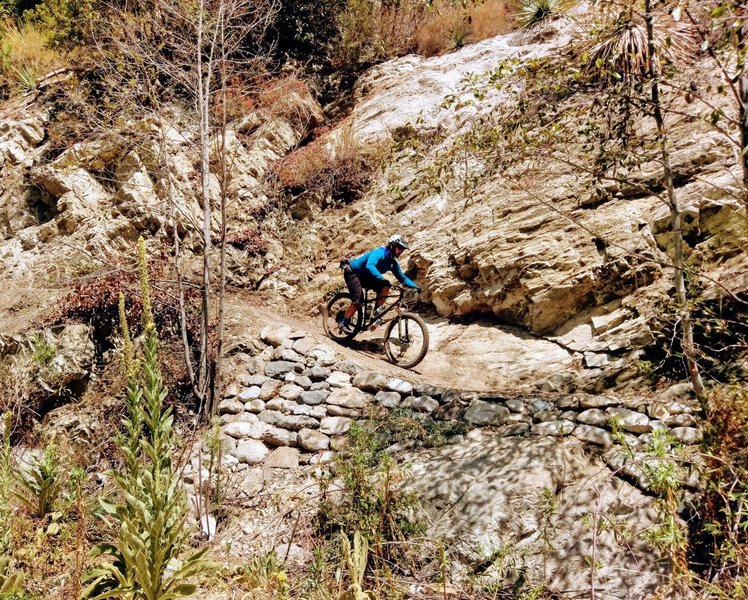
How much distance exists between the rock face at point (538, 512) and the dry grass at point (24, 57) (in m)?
13.8

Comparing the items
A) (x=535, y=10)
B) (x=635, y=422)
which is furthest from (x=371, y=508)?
(x=535, y=10)

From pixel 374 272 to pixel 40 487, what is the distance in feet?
16.9

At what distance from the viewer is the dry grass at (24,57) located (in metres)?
12.4

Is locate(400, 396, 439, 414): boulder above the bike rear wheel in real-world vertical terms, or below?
below

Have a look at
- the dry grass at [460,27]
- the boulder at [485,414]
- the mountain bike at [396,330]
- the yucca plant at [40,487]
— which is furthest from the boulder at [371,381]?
the dry grass at [460,27]

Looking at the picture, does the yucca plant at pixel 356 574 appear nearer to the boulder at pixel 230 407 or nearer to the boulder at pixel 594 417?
the boulder at pixel 594 417

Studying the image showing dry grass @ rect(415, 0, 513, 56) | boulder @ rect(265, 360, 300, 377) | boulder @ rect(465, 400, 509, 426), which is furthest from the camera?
dry grass @ rect(415, 0, 513, 56)

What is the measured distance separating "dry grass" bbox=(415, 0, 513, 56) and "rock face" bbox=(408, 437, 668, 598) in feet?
39.1

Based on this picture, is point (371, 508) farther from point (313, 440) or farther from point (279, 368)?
point (279, 368)

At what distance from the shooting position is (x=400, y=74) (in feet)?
43.6

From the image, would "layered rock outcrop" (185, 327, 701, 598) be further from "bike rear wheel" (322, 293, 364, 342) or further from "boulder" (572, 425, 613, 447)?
"bike rear wheel" (322, 293, 364, 342)

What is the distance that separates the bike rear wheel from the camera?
28.4 ft

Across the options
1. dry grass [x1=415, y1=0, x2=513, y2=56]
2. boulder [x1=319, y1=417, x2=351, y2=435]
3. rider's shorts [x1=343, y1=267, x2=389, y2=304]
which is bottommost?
boulder [x1=319, y1=417, x2=351, y2=435]

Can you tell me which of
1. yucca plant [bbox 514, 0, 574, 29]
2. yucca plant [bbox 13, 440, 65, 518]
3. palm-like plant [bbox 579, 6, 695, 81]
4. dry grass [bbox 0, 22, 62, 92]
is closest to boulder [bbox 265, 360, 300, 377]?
yucca plant [bbox 13, 440, 65, 518]
